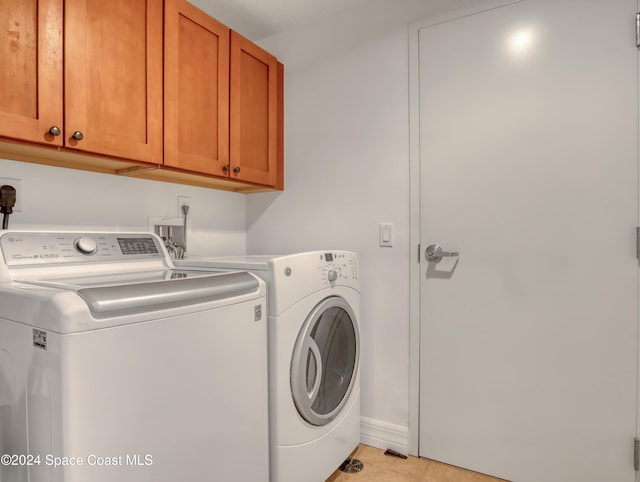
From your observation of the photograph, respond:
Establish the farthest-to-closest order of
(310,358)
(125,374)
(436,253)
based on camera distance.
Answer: (436,253) → (310,358) → (125,374)

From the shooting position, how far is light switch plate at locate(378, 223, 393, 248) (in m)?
1.89

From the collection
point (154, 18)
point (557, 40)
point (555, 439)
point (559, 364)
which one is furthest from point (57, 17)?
point (555, 439)

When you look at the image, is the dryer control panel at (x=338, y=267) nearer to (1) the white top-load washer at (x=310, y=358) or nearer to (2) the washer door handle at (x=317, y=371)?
(1) the white top-load washer at (x=310, y=358)

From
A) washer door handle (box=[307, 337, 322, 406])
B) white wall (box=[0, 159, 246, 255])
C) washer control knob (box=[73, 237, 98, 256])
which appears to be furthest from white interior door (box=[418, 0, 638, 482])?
washer control knob (box=[73, 237, 98, 256])

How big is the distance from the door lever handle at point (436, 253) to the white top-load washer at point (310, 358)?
1.15 feet

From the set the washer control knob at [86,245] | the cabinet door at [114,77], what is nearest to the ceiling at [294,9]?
the cabinet door at [114,77]

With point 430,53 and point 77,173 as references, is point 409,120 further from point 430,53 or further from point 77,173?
point 77,173

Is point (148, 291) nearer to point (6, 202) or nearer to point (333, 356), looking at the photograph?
point (6, 202)

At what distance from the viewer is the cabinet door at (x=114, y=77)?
1231 millimetres

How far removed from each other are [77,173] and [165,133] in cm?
41

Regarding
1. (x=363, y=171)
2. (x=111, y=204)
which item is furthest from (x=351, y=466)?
(x=111, y=204)

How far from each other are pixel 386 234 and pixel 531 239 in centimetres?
63

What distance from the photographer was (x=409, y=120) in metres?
1.83

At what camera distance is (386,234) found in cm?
189
